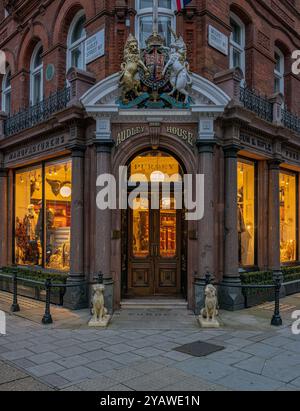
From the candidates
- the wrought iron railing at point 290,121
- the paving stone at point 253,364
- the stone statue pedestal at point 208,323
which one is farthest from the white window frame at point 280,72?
the paving stone at point 253,364

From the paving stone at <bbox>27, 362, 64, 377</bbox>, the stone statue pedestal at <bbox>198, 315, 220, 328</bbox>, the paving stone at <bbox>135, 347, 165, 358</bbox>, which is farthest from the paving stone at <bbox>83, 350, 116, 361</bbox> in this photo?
the stone statue pedestal at <bbox>198, 315, 220, 328</bbox>

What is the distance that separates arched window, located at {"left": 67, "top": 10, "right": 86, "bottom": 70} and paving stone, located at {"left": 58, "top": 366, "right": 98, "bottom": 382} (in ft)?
31.5

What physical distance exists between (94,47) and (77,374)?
355 inches

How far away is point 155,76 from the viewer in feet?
34.0

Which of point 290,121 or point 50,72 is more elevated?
point 50,72

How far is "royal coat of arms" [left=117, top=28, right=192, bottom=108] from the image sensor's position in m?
10.2

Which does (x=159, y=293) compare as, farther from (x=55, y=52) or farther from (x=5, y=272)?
(x=55, y=52)

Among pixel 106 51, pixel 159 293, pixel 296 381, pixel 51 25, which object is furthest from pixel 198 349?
pixel 51 25

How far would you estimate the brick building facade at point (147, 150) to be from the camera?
33.7ft

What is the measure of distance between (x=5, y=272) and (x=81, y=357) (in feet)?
27.6

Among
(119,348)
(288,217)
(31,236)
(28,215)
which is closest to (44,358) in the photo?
(119,348)

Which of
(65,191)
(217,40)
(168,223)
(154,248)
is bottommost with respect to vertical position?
(154,248)

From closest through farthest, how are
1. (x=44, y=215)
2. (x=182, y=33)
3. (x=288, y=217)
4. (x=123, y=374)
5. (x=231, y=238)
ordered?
(x=123, y=374)
(x=231, y=238)
(x=182, y=33)
(x=44, y=215)
(x=288, y=217)

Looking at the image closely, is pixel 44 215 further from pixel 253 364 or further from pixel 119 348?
pixel 253 364
